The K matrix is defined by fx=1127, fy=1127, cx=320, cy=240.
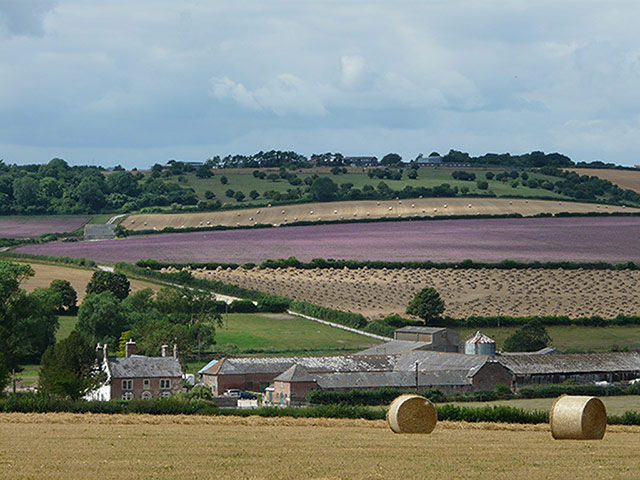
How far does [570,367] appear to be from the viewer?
8131 centimetres

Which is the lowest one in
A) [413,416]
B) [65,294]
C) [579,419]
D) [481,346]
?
[481,346]

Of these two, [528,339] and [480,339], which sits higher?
[480,339]

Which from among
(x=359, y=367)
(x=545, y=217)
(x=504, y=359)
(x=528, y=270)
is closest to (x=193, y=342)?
(x=359, y=367)

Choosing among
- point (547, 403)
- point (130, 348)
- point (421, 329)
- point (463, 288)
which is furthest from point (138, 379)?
point (463, 288)

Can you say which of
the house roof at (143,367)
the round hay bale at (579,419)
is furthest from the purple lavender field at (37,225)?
the round hay bale at (579,419)

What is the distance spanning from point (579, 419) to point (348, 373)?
4107 centimetres

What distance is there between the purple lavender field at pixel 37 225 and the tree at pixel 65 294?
50500mm

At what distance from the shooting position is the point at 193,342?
90375 mm

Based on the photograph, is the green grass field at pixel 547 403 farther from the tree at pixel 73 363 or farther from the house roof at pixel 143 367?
the tree at pixel 73 363

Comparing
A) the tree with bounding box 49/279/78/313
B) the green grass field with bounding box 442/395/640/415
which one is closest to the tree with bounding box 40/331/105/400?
the green grass field with bounding box 442/395/640/415

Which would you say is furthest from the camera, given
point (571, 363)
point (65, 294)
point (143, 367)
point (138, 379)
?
point (65, 294)

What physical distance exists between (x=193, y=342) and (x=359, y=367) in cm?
1615

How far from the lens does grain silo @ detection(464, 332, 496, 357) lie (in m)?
83.9

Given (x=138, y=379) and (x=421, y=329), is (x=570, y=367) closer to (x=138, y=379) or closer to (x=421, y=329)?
(x=421, y=329)
